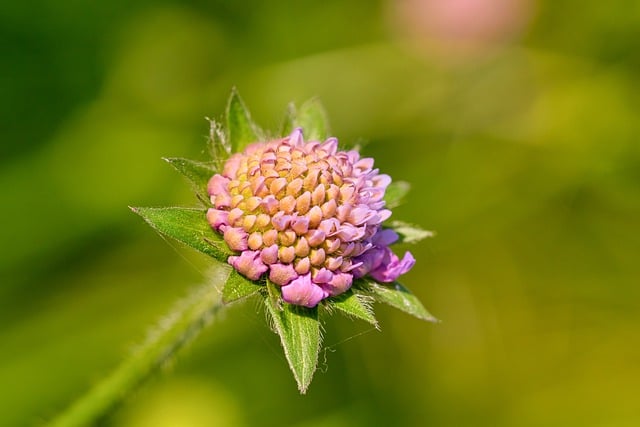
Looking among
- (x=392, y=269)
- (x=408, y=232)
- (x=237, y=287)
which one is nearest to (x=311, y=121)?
(x=408, y=232)

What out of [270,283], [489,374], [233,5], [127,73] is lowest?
[489,374]

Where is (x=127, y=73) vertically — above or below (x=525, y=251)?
above

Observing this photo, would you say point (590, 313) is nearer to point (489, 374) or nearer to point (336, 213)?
point (489, 374)

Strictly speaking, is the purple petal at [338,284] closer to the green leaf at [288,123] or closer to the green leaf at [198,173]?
the green leaf at [198,173]

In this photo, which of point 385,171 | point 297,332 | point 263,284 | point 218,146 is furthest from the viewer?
point 385,171

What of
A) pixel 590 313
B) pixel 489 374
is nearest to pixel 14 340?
pixel 489 374

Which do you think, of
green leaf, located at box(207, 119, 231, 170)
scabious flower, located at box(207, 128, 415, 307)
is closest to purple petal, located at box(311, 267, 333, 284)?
scabious flower, located at box(207, 128, 415, 307)

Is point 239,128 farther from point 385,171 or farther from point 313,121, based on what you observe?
point 385,171
